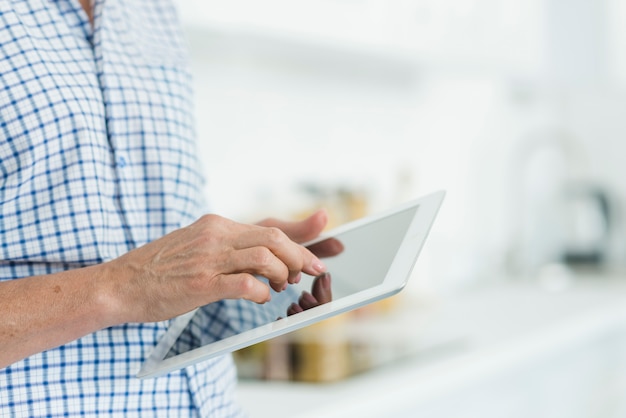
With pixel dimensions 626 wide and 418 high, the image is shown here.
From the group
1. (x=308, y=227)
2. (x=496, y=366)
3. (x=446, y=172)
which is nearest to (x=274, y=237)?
(x=308, y=227)

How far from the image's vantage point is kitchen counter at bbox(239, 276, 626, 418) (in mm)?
1287

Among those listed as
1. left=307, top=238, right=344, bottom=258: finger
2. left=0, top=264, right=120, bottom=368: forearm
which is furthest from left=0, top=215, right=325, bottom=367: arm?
left=307, top=238, right=344, bottom=258: finger

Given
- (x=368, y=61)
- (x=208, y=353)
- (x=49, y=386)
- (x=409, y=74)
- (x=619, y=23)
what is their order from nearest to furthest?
(x=208, y=353) → (x=49, y=386) → (x=368, y=61) → (x=409, y=74) → (x=619, y=23)

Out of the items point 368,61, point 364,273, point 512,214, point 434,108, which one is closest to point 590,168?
point 512,214

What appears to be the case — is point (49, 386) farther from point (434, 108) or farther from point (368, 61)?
point (434, 108)

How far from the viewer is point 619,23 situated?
2.60 metres

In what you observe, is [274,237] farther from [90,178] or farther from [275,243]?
Answer: [90,178]

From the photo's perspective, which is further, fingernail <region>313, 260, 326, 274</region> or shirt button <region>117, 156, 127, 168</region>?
shirt button <region>117, 156, 127, 168</region>

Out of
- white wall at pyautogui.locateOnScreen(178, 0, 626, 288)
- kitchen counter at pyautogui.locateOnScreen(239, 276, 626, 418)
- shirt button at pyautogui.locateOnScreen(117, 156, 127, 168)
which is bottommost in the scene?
kitchen counter at pyautogui.locateOnScreen(239, 276, 626, 418)

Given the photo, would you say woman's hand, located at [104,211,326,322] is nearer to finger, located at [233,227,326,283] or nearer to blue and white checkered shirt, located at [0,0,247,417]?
finger, located at [233,227,326,283]

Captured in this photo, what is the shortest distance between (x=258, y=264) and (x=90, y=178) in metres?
0.22

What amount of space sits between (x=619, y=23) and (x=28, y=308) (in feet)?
7.79

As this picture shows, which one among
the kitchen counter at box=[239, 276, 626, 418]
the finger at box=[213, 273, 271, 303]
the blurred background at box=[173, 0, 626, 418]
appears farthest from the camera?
the blurred background at box=[173, 0, 626, 418]

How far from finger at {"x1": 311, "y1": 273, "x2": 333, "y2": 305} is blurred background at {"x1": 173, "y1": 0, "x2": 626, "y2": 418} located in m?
0.49
